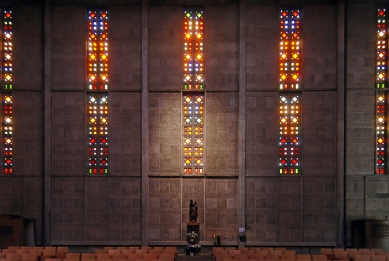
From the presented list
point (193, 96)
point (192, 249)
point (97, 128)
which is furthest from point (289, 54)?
point (192, 249)

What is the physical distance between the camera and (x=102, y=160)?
1381cm

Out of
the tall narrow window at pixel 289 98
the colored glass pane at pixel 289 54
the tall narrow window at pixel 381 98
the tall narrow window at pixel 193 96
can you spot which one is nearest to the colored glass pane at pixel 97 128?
the tall narrow window at pixel 193 96

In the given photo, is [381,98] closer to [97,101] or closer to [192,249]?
[192,249]

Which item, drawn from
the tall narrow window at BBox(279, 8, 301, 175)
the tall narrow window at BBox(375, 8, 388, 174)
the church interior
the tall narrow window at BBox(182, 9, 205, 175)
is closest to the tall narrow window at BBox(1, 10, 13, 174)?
the church interior

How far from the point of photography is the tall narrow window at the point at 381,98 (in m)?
13.6

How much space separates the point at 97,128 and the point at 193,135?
3.99 meters

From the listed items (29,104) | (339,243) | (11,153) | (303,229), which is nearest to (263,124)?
(303,229)

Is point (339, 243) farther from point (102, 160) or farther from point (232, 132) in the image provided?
point (102, 160)

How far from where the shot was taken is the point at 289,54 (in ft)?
45.1

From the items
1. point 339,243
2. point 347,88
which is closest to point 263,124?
point 347,88

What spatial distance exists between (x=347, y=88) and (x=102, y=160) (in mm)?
10505

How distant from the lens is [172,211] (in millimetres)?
13633

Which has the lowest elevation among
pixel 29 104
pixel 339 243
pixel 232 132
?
pixel 339 243

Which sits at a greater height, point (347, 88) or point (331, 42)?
point (331, 42)
